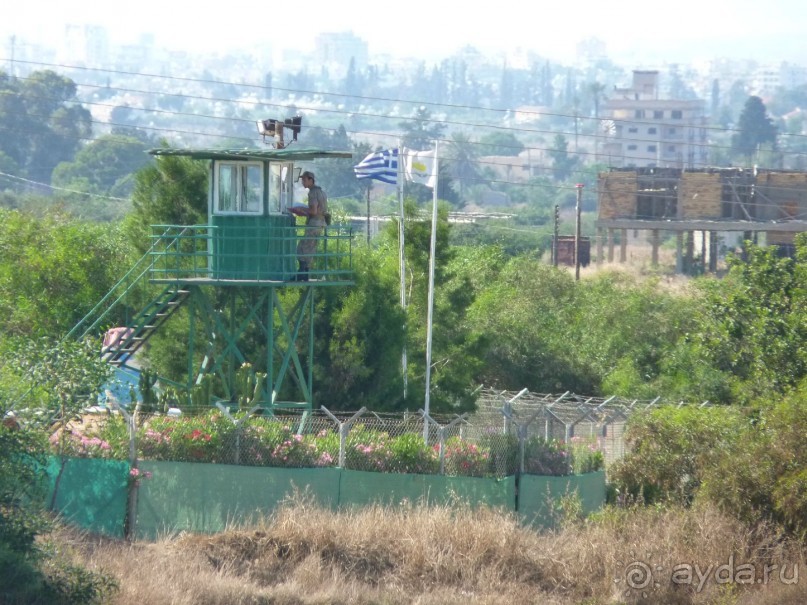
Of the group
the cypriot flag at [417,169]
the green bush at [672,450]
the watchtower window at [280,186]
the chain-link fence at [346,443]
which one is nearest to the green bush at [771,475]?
the green bush at [672,450]

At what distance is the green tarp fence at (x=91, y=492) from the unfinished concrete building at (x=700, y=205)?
5948cm

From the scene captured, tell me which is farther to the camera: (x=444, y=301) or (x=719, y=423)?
(x=444, y=301)

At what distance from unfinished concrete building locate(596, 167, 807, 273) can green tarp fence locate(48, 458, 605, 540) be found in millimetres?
55474

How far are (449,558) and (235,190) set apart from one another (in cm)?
1012

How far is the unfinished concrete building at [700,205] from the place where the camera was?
77688 millimetres

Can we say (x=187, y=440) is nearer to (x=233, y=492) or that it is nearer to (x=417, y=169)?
(x=233, y=492)

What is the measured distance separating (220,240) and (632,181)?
59.3 m

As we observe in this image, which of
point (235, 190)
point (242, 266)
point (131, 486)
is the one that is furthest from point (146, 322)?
point (131, 486)

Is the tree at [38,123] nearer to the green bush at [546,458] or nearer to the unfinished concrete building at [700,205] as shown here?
the unfinished concrete building at [700,205]

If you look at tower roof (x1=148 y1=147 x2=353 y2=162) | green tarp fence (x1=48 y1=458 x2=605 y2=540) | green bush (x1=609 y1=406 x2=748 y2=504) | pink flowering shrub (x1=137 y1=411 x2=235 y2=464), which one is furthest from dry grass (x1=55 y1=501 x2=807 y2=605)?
tower roof (x1=148 y1=147 x2=353 y2=162)

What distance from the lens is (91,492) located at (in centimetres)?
2014

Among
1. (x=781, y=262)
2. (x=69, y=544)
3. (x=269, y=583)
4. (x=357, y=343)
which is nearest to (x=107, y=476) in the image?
(x=69, y=544)

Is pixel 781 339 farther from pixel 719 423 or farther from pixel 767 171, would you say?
pixel 767 171

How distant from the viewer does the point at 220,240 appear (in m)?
26.7
